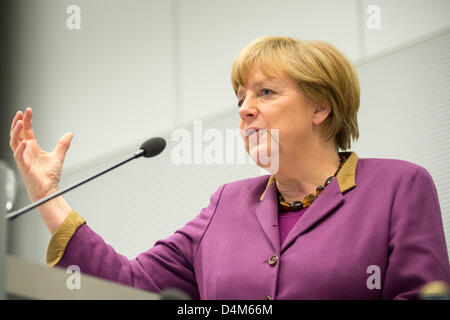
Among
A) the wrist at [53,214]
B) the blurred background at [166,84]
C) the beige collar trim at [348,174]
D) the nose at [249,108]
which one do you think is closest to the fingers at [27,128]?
the wrist at [53,214]

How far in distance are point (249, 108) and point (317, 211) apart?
32cm

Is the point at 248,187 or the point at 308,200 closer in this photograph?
the point at 308,200

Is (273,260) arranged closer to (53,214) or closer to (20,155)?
(53,214)

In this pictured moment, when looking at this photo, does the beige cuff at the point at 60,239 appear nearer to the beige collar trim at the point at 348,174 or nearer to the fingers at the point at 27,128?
the fingers at the point at 27,128

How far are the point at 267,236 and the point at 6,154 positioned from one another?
9.30 feet

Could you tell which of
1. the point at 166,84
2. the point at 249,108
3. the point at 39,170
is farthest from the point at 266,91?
the point at 166,84

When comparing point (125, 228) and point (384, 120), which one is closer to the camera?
point (384, 120)

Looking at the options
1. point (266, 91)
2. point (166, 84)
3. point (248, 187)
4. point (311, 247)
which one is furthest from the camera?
point (166, 84)

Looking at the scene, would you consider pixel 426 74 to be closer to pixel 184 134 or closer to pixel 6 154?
pixel 184 134

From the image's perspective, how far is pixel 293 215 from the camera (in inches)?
63.4

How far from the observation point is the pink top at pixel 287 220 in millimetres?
1568

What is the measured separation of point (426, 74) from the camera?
2.11 m

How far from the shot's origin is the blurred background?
214 cm
